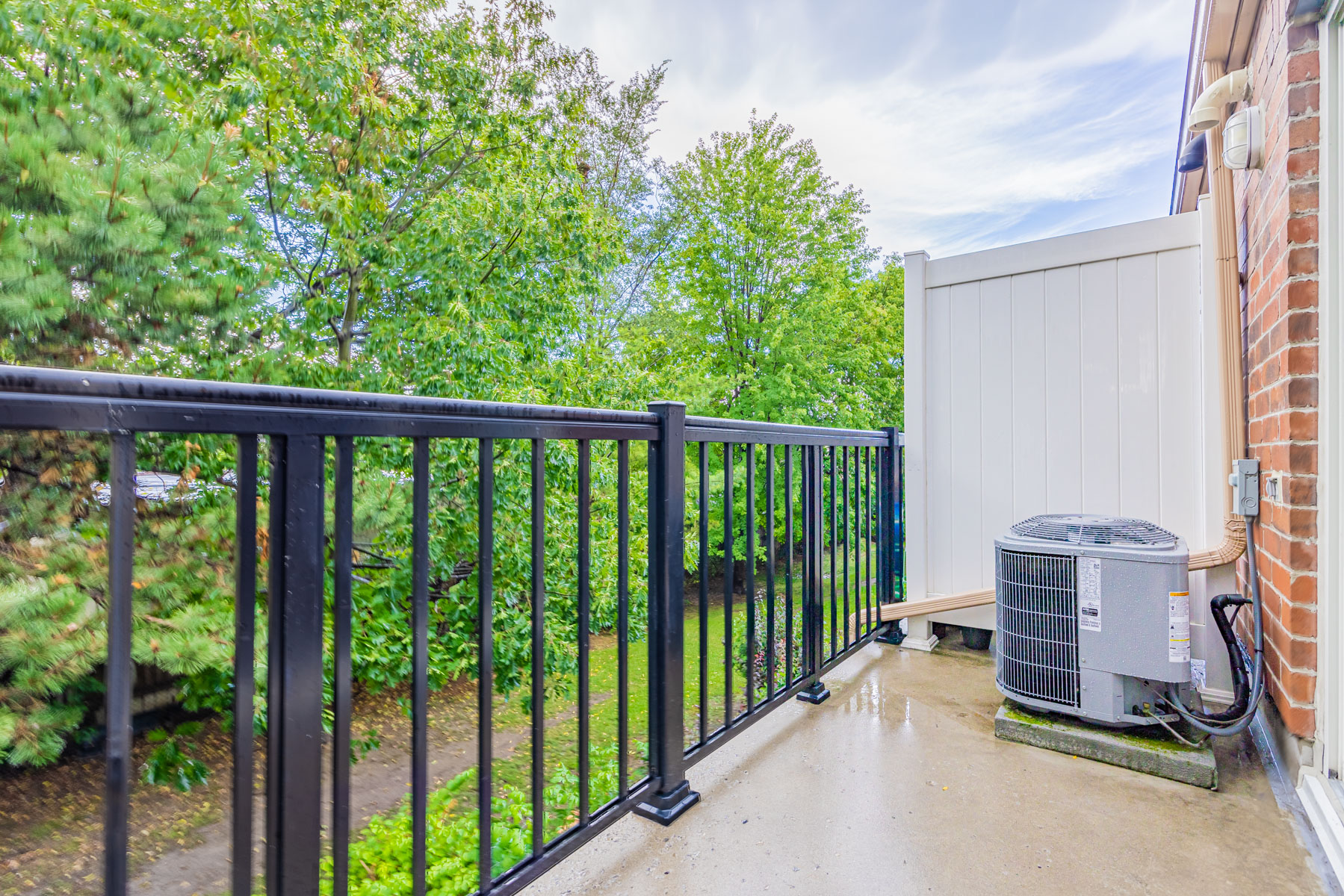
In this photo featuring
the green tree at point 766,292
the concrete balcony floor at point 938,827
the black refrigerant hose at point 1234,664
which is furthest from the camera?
the green tree at point 766,292

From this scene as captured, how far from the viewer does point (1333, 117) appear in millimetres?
1401

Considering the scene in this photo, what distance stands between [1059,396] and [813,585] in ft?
4.28

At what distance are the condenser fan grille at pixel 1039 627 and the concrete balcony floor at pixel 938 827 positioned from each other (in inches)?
7.1

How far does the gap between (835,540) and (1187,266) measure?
5.30 feet

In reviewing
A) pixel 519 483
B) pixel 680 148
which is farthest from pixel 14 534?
pixel 680 148

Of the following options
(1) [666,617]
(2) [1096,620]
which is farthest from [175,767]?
(2) [1096,620]

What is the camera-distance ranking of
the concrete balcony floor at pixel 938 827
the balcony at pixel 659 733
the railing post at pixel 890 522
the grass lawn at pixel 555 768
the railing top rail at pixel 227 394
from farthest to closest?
the railing post at pixel 890 522, the grass lawn at pixel 555 768, the concrete balcony floor at pixel 938 827, the balcony at pixel 659 733, the railing top rail at pixel 227 394

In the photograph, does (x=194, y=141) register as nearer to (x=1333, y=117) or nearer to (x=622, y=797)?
(x=622, y=797)

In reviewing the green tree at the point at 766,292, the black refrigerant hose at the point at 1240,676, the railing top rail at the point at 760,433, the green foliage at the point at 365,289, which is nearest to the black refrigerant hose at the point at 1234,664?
the black refrigerant hose at the point at 1240,676

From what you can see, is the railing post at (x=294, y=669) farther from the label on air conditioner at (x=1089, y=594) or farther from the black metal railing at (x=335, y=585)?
the label on air conditioner at (x=1089, y=594)

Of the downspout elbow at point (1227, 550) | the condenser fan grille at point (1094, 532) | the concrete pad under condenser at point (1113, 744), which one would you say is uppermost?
the condenser fan grille at point (1094, 532)

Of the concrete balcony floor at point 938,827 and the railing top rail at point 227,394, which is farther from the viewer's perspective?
the concrete balcony floor at point 938,827

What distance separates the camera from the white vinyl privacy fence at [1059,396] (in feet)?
7.32

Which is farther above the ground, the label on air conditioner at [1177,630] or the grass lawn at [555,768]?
the label on air conditioner at [1177,630]
